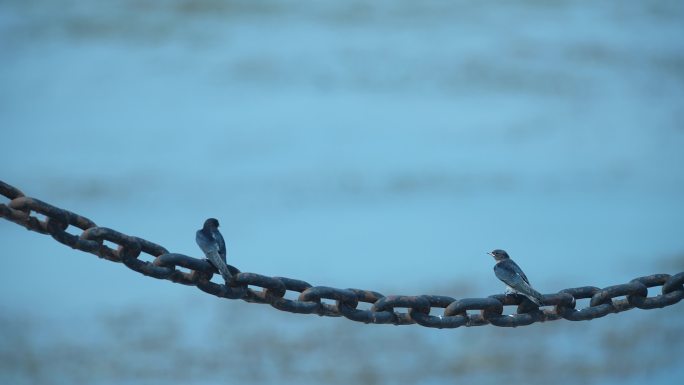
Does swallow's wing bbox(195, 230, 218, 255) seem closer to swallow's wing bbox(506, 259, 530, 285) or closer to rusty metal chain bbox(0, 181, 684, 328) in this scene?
rusty metal chain bbox(0, 181, 684, 328)

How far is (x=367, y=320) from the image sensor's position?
3.65 metres

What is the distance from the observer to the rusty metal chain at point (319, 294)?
3520 mm

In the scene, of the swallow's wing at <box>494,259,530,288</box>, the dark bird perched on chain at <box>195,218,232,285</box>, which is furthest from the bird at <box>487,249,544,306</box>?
the dark bird perched on chain at <box>195,218,232,285</box>

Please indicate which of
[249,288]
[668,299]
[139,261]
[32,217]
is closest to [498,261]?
[668,299]

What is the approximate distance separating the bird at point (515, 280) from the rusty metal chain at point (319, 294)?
4cm

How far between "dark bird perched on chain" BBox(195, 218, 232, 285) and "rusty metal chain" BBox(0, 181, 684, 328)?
3 cm

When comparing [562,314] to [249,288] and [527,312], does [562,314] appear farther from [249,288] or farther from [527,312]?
[249,288]

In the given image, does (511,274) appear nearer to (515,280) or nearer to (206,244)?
(515,280)

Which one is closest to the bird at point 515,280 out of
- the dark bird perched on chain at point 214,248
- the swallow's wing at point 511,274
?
the swallow's wing at point 511,274

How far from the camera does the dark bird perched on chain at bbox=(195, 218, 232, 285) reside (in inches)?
140

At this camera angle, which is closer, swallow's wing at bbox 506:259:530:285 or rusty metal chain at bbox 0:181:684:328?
rusty metal chain at bbox 0:181:684:328

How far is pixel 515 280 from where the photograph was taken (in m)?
3.79

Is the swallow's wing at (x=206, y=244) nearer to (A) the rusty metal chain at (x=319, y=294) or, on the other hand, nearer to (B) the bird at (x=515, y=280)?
(A) the rusty metal chain at (x=319, y=294)

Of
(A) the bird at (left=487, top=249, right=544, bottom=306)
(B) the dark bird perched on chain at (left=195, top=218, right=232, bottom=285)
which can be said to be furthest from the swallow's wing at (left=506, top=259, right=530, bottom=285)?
(B) the dark bird perched on chain at (left=195, top=218, right=232, bottom=285)
